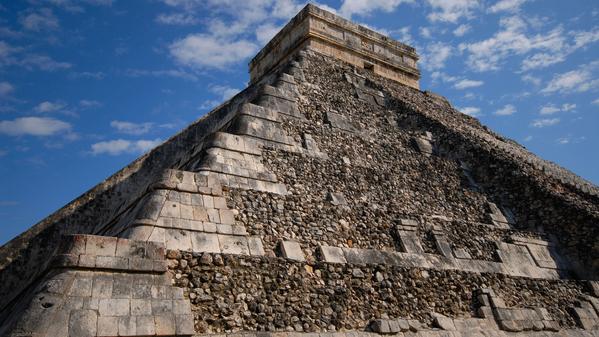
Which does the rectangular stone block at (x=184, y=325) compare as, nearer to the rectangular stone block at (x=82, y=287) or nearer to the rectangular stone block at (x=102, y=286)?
the rectangular stone block at (x=102, y=286)

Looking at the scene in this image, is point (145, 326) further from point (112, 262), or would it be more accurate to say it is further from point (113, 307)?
point (112, 262)

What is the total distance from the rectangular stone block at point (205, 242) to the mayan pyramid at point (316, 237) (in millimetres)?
18

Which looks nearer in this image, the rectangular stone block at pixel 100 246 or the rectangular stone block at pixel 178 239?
the rectangular stone block at pixel 100 246

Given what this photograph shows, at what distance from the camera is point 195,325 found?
4766 mm

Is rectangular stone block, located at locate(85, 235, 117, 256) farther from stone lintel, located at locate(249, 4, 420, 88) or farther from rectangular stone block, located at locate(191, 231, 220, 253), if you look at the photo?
stone lintel, located at locate(249, 4, 420, 88)

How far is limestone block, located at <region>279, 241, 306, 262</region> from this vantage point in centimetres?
609

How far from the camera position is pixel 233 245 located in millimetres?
5789

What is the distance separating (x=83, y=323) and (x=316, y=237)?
11.2 ft

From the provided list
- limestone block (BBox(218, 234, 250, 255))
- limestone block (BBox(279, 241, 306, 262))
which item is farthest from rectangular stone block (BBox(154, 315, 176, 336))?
limestone block (BBox(279, 241, 306, 262))

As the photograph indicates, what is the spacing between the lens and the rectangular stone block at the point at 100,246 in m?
4.68

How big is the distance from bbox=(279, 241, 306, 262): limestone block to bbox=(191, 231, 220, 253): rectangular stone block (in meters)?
0.95

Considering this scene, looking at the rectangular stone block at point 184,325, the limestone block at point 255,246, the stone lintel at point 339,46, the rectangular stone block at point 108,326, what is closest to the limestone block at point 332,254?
the limestone block at point 255,246

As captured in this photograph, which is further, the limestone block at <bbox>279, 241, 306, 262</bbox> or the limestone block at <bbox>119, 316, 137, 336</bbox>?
the limestone block at <bbox>279, 241, 306, 262</bbox>

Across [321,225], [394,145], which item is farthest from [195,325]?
[394,145]
